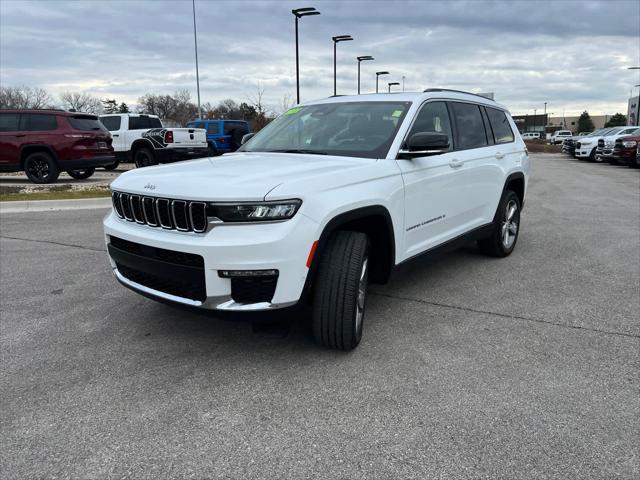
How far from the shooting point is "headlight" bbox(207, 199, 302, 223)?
289 centimetres

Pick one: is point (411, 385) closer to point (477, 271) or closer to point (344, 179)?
point (344, 179)

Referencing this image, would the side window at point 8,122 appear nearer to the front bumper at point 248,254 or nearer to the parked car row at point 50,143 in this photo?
the parked car row at point 50,143

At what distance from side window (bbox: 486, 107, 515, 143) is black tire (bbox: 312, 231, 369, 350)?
3.19 metres

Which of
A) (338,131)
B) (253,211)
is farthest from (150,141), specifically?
(253,211)

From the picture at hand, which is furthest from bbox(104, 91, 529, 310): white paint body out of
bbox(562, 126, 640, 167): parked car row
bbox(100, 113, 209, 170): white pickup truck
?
bbox(562, 126, 640, 167): parked car row

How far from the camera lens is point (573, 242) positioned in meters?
6.94

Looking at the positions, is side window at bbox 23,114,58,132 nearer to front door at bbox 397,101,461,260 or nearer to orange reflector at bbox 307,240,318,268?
front door at bbox 397,101,461,260

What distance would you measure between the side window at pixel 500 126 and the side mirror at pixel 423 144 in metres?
2.23

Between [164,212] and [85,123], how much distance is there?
11.6 metres

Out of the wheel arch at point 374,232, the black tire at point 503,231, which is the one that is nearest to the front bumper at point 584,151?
the black tire at point 503,231

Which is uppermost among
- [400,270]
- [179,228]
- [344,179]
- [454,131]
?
[454,131]

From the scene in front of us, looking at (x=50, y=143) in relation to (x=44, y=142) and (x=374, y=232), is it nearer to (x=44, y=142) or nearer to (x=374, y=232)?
(x=44, y=142)

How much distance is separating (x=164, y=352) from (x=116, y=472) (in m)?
1.24

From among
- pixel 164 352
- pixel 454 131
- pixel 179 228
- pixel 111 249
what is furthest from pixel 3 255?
pixel 454 131
